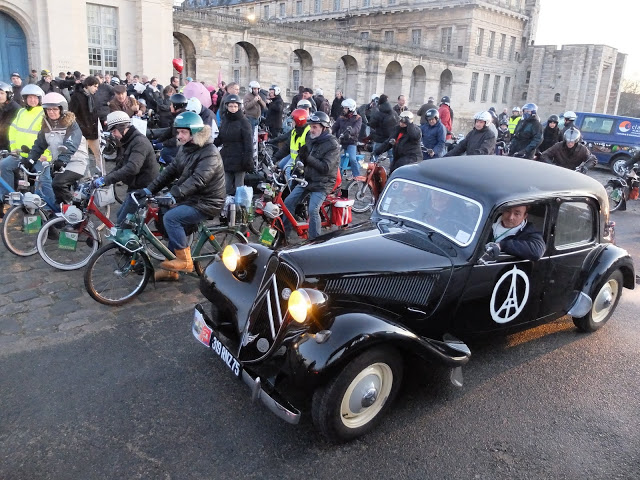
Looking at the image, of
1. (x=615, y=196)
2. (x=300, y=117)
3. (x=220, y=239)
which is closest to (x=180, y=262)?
(x=220, y=239)

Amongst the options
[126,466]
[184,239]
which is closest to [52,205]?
[184,239]

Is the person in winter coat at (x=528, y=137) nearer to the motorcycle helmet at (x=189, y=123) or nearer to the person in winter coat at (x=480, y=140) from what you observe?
the person in winter coat at (x=480, y=140)

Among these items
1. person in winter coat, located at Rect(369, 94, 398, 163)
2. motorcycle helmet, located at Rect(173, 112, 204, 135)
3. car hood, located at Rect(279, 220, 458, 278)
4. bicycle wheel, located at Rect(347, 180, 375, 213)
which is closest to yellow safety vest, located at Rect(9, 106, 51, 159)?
motorcycle helmet, located at Rect(173, 112, 204, 135)

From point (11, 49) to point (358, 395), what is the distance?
68.5 feet

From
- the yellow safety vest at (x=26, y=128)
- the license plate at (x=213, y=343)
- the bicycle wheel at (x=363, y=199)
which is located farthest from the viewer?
the bicycle wheel at (x=363, y=199)

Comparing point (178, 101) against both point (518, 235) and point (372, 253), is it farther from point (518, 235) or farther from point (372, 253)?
point (518, 235)

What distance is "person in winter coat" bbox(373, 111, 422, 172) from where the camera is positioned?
357 inches

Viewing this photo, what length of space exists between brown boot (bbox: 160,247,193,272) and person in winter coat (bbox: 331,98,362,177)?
663 cm

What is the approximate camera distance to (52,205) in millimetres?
6824

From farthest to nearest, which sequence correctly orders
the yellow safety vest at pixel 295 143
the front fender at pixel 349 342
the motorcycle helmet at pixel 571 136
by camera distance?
the motorcycle helmet at pixel 571 136 < the yellow safety vest at pixel 295 143 < the front fender at pixel 349 342

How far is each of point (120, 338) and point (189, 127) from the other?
227 centimetres

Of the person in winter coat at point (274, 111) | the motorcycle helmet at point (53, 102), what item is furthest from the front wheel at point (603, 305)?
the person in winter coat at point (274, 111)

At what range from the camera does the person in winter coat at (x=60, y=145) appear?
21.7ft

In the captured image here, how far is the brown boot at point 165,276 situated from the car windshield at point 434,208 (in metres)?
2.67
